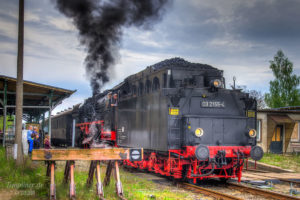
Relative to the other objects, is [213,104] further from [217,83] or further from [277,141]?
[277,141]

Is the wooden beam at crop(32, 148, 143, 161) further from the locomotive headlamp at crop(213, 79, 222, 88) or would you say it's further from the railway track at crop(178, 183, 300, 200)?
the locomotive headlamp at crop(213, 79, 222, 88)

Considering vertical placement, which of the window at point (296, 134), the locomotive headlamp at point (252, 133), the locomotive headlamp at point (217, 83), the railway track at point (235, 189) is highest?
the locomotive headlamp at point (217, 83)

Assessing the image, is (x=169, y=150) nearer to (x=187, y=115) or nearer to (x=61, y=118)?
(x=187, y=115)

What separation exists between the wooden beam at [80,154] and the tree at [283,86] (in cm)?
3372

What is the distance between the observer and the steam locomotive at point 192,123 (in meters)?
9.64

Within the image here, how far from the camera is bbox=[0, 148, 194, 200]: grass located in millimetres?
7348

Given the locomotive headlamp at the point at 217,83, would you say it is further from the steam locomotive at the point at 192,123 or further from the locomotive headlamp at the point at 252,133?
the locomotive headlamp at the point at 252,133

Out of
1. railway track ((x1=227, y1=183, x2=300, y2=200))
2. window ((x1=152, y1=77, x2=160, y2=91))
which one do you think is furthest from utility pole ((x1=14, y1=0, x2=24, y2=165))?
railway track ((x1=227, y1=183, x2=300, y2=200))

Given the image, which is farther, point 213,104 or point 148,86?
point 148,86

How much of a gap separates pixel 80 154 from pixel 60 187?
1292mm

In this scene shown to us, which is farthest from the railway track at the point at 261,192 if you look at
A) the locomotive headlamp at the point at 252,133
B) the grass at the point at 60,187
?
the grass at the point at 60,187

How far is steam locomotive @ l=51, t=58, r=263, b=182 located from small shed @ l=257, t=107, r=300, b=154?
1197 cm

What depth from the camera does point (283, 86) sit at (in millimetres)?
38219

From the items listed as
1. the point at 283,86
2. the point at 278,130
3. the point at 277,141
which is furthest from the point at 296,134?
the point at 283,86
